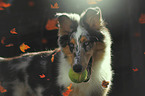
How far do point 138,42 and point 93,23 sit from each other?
7.42 ft

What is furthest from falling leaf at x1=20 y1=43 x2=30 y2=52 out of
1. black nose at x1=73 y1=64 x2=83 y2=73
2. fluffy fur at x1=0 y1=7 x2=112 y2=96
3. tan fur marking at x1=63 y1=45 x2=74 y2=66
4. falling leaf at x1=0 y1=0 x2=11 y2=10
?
black nose at x1=73 y1=64 x2=83 y2=73

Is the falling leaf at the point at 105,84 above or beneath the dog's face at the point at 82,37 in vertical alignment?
beneath

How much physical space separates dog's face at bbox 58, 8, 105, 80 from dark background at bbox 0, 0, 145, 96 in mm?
1583

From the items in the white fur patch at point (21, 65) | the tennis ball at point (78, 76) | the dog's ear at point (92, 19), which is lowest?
the white fur patch at point (21, 65)

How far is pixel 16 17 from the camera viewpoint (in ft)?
18.6

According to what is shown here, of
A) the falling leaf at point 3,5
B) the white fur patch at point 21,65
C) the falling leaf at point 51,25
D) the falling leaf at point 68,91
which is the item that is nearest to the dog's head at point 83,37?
the falling leaf at point 68,91

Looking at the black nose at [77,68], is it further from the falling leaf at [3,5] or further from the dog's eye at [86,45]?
the falling leaf at [3,5]

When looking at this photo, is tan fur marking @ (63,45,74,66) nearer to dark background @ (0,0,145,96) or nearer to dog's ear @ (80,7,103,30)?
dog's ear @ (80,7,103,30)

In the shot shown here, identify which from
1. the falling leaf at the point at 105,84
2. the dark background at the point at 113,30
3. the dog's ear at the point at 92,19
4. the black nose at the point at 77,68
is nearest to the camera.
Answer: the black nose at the point at 77,68

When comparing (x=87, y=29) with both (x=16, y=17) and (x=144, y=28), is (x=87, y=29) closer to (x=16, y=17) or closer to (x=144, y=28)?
(x=144, y=28)

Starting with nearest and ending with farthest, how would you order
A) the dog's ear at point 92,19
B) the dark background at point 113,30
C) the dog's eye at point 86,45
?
the dog's eye at point 86,45
the dog's ear at point 92,19
the dark background at point 113,30

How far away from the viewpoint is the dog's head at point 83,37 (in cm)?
299

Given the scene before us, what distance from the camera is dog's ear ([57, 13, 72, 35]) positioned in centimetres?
328

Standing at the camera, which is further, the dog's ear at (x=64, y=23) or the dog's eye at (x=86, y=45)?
the dog's ear at (x=64, y=23)
